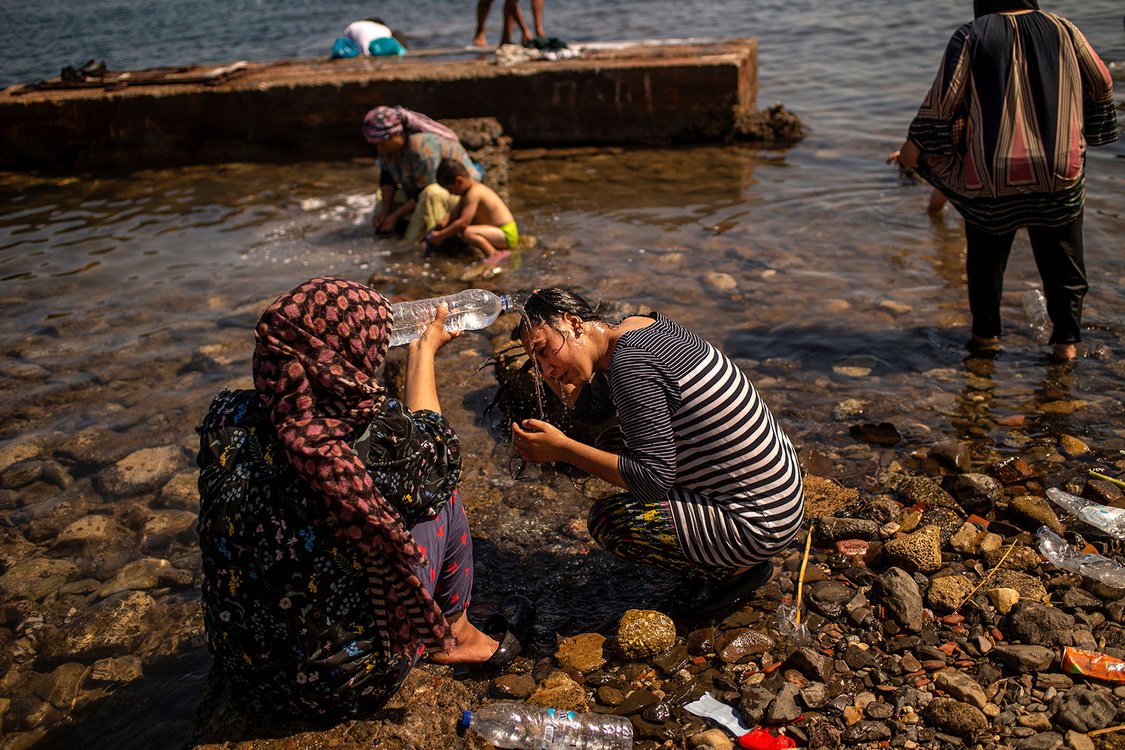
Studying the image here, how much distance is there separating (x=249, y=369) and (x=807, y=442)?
11.2 feet

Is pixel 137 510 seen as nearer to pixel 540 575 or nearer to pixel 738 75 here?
pixel 540 575

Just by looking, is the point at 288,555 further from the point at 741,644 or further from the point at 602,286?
the point at 602,286

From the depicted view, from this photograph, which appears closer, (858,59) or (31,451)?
(31,451)

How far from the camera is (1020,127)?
410 centimetres

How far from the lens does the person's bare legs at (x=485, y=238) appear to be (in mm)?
6797

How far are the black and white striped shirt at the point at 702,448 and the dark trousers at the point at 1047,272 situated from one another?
239cm

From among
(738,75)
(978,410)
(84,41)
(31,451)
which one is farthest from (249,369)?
(84,41)

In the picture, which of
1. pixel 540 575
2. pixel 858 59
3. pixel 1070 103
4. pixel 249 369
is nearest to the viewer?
pixel 540 575

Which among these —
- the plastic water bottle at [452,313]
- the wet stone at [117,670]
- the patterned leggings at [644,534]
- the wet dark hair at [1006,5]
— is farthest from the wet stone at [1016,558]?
the wet stone at [117,670]

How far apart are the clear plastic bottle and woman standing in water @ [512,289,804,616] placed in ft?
4.41

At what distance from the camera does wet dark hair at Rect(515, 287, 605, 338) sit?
283 cm

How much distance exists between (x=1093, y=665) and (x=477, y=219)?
17.5ft

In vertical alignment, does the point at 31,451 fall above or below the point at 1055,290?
below

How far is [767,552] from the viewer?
9.52ft
